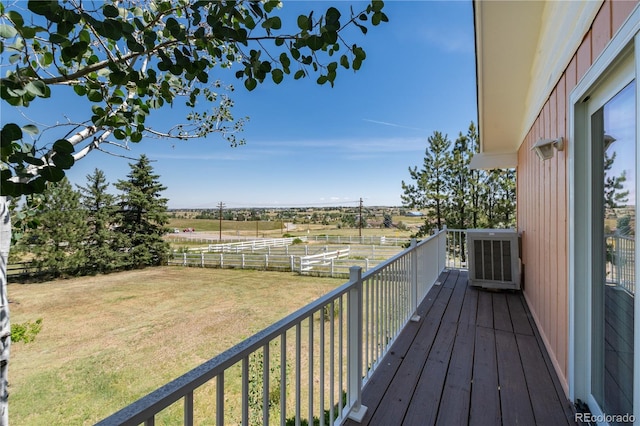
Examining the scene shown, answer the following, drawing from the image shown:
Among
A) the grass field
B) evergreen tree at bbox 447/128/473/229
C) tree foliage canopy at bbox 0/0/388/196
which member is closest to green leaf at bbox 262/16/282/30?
tree foliage canopy at bbox 0/0/388/196

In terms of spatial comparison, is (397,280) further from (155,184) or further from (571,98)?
(155,184)

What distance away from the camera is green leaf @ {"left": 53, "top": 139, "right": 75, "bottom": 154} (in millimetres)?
759

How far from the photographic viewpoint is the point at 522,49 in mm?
2812

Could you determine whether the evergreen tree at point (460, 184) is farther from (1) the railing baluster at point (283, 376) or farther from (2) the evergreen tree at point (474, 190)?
(1) the railing baluster at point (283, 376)

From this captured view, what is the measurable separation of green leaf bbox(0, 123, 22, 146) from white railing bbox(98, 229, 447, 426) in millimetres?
706

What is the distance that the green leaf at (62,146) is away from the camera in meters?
0.76

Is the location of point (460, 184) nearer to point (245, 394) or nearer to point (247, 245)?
point (245, 394)

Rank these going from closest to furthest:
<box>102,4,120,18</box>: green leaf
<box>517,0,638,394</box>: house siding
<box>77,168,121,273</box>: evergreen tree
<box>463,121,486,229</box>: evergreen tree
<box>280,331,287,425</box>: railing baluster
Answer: <box>102,4,120,18</box>: green leaf → <box>280,331,287,425</box>: railing baluster → <box>517,0,638,394</box>: house siding → <box>463,121,486,229</box>: evergreen tree → <box>77,168,121,273</box>: evergreen tree

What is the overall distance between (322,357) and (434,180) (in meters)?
12.4

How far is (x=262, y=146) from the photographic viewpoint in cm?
2409

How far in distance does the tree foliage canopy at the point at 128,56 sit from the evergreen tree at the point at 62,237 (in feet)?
55.8

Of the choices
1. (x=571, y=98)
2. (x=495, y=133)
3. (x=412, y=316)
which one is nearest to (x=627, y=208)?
(x=571, y=98)

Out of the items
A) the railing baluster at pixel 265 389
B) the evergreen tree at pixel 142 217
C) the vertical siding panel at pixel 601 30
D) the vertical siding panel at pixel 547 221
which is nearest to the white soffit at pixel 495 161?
the vertical siding panel at pixel 547 221

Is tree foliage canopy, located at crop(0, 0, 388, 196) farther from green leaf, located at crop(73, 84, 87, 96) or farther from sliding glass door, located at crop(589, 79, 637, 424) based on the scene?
sliding glass door, located at crop(589, 79, 637, 424)
